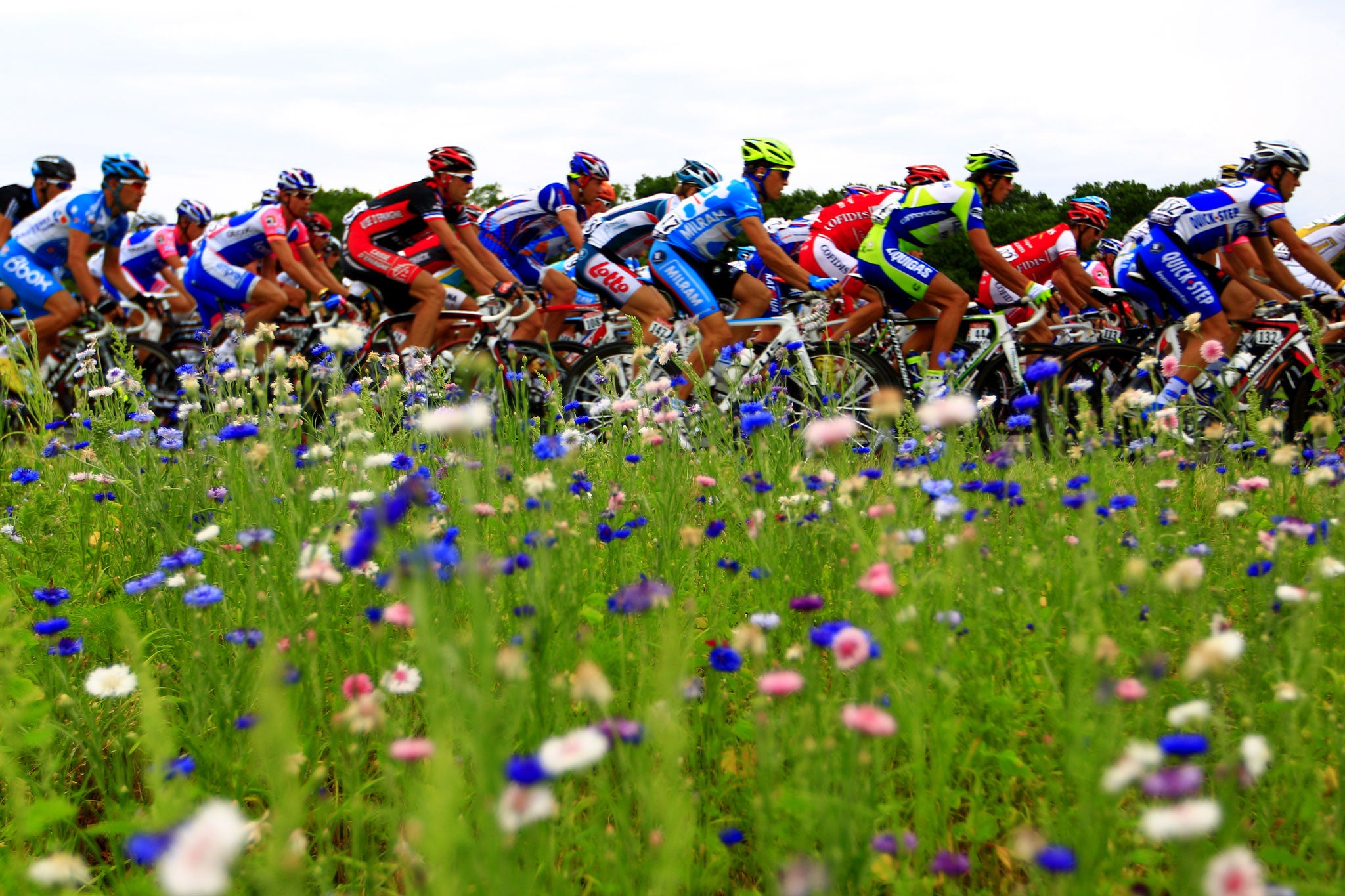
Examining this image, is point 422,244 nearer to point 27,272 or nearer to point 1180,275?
point 27,272

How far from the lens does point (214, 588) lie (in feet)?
6.69

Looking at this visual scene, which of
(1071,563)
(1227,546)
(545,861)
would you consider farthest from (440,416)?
(1227,546)

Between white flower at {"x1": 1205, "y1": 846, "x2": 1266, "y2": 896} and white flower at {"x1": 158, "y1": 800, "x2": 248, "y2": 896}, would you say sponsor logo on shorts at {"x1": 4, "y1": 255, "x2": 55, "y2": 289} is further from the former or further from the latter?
white flower at {"x1": 1205, "y1": 846, "x2": 1266, "y2": 896}

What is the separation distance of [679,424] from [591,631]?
5.45 feet

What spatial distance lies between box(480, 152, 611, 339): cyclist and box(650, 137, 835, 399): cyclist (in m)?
2.11

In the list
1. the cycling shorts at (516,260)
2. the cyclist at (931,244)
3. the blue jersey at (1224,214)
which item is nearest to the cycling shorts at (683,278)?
the cyclist at (931,244)

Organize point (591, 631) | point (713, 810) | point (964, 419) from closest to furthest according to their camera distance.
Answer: point (964, 419)
point (713, 810)
point (591, 631)

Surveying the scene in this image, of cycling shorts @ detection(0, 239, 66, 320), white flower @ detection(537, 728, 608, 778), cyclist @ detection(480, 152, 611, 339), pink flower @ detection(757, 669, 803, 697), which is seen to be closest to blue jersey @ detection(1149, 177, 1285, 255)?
cyclist @ detection(480, 152, 611, 339)

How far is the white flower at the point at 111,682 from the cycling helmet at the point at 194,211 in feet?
42.3

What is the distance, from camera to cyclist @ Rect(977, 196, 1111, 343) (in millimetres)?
10461

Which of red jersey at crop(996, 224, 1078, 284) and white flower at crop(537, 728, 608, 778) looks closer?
white flower at crop(537, 728, 608, 778)

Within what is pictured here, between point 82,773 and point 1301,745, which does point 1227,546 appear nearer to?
point 1301,745

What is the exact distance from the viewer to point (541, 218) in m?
10.3

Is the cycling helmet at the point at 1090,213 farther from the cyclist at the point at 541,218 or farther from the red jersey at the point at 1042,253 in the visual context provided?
the cyclist at the point at 541,218
